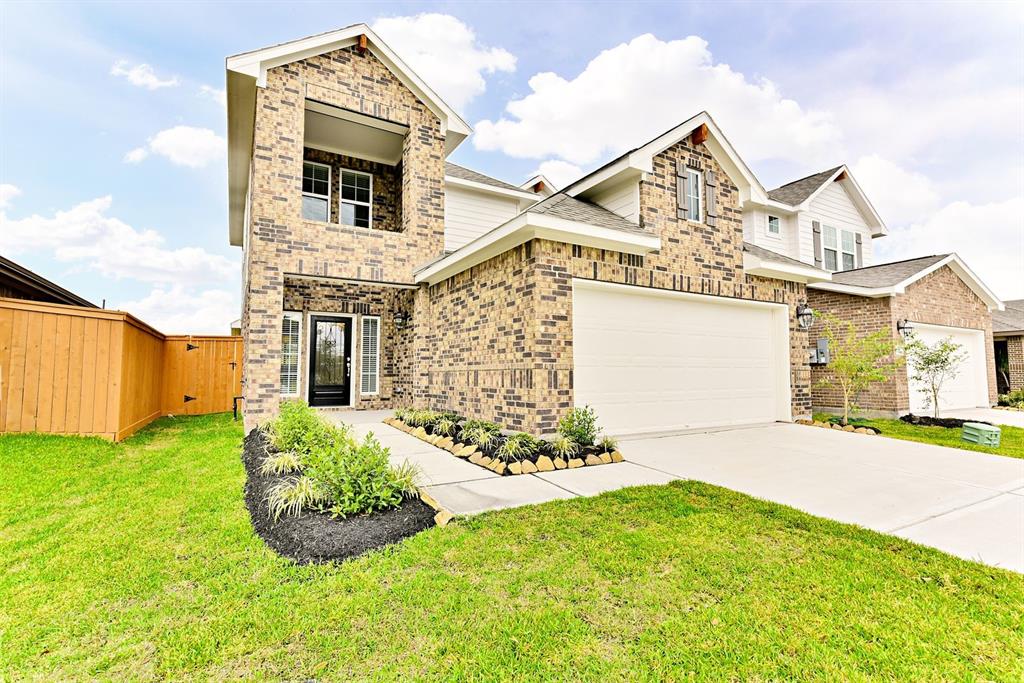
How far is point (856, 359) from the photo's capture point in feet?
31.8

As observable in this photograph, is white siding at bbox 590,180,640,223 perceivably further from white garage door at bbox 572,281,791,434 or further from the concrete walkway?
the concrete walkway

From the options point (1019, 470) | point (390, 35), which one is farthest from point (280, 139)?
point (1019, 470)

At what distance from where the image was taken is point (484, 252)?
7664 mm

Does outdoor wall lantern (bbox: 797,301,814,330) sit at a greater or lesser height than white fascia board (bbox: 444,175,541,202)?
lesser

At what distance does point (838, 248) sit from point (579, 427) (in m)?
13.9

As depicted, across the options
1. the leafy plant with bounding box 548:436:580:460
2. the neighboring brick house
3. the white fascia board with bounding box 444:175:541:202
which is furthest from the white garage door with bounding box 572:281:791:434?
the neighboring brick house

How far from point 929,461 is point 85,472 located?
10.1 m

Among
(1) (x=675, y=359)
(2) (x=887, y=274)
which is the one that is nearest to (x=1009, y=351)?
(2) (x=887, y=274)

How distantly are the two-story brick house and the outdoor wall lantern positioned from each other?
0.17 metres

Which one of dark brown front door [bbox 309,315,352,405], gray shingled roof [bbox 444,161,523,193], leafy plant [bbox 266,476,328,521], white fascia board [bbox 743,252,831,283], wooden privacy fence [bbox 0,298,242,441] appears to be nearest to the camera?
leafy plant [bbox 266,476,328,521]

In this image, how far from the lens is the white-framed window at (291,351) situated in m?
11.1

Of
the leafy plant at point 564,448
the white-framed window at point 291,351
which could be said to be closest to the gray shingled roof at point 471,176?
the white-framed window at point 291,351

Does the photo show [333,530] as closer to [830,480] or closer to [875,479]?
[830,480]

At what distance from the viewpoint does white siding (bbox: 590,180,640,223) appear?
8031mm
